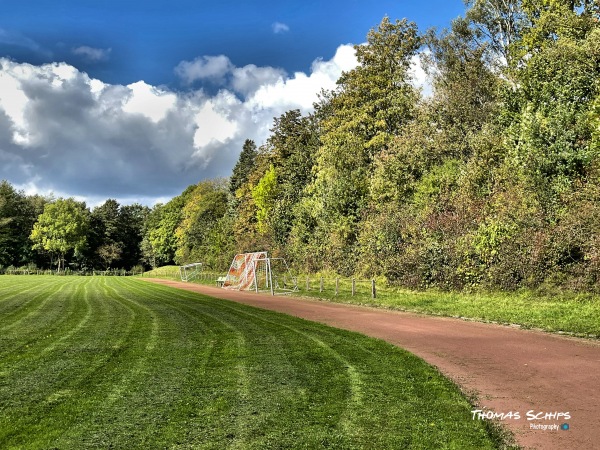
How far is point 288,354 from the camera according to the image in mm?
9336

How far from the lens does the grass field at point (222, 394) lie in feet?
16.7

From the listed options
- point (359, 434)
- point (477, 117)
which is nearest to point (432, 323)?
point (359, 434)

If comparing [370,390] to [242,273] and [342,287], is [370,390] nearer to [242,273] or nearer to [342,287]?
[342,287]

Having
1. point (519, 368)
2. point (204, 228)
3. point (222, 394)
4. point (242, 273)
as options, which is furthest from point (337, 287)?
point (204, 228)

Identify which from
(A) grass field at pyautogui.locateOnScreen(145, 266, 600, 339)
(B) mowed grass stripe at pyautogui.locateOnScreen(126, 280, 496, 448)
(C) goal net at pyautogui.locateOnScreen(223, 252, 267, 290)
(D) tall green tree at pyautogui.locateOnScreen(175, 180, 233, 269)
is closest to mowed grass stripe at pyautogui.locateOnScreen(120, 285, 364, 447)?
(B) mowed grass stripe at pyautogui.locateOnScreen(126, 280, 496, 448)

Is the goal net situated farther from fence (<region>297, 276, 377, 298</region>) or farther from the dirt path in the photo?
the dirt path

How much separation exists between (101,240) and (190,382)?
3697 inches

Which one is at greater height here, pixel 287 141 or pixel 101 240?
pixel 287 141

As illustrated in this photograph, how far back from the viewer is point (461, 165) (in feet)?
86.1

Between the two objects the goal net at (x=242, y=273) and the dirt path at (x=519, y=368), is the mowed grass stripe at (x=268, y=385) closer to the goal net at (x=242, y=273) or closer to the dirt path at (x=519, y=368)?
the dirt path at (x=519, y=368)

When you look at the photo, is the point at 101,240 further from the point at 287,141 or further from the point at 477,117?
the point at 477,117

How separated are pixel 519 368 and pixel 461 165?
1931 cm

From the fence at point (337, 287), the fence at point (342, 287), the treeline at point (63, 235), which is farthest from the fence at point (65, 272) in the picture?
the fence at point (342, 287)

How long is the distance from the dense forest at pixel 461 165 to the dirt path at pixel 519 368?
6.24 m
